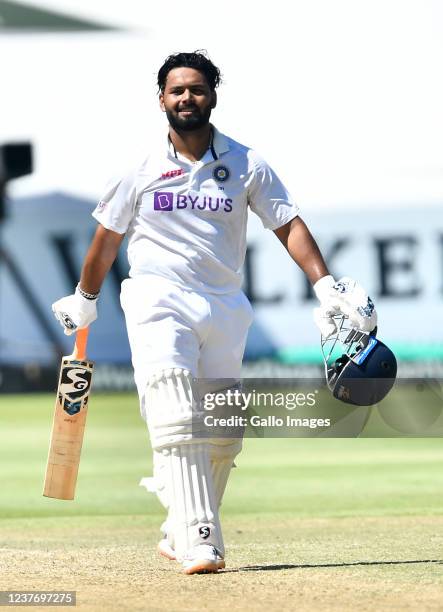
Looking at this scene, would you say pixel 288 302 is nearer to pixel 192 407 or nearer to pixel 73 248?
pixel 73 248

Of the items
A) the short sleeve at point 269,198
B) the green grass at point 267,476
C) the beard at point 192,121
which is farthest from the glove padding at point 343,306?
the green grass at point 267,476

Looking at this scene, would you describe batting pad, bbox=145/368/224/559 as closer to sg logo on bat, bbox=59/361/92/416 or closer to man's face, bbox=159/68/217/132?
sg logo on bat, bbox=59/361/92/416

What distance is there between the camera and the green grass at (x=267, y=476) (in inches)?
313

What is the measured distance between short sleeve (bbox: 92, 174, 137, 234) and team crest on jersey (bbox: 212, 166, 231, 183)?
0.92ft

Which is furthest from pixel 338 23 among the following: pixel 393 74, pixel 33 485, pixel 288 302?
pixel 33 485

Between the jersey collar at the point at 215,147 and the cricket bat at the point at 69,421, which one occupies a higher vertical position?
the jersey collar at the point at 215,147

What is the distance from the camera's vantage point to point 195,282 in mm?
4980

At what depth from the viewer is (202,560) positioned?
4730 millimetres

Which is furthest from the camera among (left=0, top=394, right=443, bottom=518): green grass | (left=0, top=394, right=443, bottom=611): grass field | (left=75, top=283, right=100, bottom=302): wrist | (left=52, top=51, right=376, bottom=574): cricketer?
→ (left=0, top=394, right=443, bottom=518): green grass

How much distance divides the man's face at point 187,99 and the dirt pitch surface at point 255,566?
1527 millimetres

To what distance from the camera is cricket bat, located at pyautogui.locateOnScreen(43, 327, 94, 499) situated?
17.2ft

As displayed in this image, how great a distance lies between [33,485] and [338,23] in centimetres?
1121

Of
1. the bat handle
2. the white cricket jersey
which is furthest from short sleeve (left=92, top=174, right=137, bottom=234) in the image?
the bat handle

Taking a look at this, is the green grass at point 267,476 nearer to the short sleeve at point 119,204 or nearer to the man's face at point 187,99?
the short sleeve at point 119,204
